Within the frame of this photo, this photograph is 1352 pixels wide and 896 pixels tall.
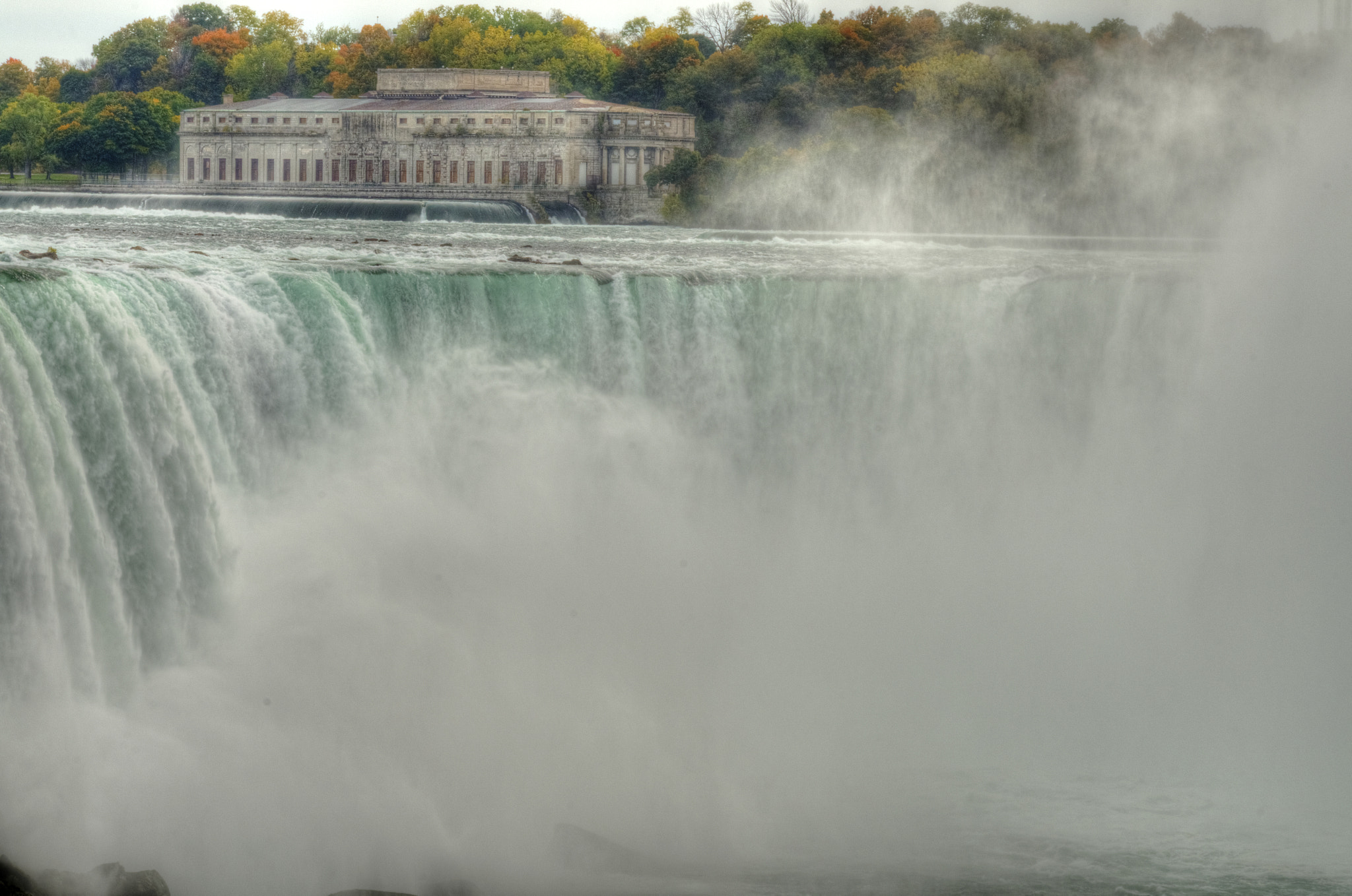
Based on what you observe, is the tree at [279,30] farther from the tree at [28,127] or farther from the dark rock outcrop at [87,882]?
the dark rock outcrop at [87,882]

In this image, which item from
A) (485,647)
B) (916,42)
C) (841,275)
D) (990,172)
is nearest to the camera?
(485,647)

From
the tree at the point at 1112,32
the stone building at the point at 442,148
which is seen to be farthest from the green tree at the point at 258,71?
the tree at the point at 1112,32

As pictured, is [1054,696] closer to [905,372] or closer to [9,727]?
[905,372]

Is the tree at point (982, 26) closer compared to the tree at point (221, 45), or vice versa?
the tree at point (982, 26)

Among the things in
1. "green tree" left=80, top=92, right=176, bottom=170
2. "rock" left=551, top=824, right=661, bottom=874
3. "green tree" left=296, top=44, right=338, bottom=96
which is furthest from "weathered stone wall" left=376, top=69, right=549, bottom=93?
"rock" left=551, top=824, right=661, bottom=874

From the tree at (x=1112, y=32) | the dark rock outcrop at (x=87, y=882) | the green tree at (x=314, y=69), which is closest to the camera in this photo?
the dark rock outcrop at (x=87, y=882)

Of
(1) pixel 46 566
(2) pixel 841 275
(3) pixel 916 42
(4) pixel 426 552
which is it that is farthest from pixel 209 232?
(3) pixel 916 42

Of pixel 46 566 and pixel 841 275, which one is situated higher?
pixel 841 275
